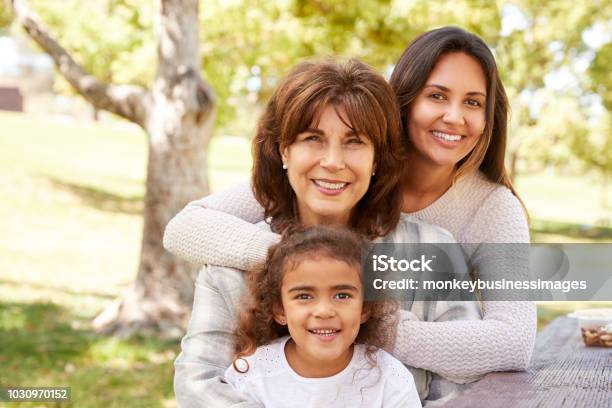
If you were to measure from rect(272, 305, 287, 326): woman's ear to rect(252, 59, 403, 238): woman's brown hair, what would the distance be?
0.29 metres

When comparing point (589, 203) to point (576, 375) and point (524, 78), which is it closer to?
point (524, 78)

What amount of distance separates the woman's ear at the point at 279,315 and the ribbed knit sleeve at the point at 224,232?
130 millimetres

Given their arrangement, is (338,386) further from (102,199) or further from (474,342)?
(102,199)

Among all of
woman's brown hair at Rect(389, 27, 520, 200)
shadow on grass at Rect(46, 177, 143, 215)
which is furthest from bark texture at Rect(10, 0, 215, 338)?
shadow on grass at Rect(46, 177, 143, 215)

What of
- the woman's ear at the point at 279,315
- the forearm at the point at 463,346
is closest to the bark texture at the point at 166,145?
the woman's ear at the point at 279,315

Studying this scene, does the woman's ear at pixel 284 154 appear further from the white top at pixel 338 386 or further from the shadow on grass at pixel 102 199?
the shadow on grass at pixel 102 199

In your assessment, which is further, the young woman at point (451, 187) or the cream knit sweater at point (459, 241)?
the young woman at point (451, 187)

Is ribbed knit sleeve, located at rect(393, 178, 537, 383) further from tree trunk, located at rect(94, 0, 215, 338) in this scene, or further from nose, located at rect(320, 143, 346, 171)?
tree trunk, located at rect(94, 0, 215, 338)

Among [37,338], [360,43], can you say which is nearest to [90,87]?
[37,338]

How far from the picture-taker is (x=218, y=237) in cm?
213

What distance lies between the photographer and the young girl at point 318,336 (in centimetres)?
188

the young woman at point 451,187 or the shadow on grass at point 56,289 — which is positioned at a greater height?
the young woman at point 451,187

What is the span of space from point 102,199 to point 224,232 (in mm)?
13094

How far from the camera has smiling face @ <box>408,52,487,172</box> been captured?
7.70 ft
